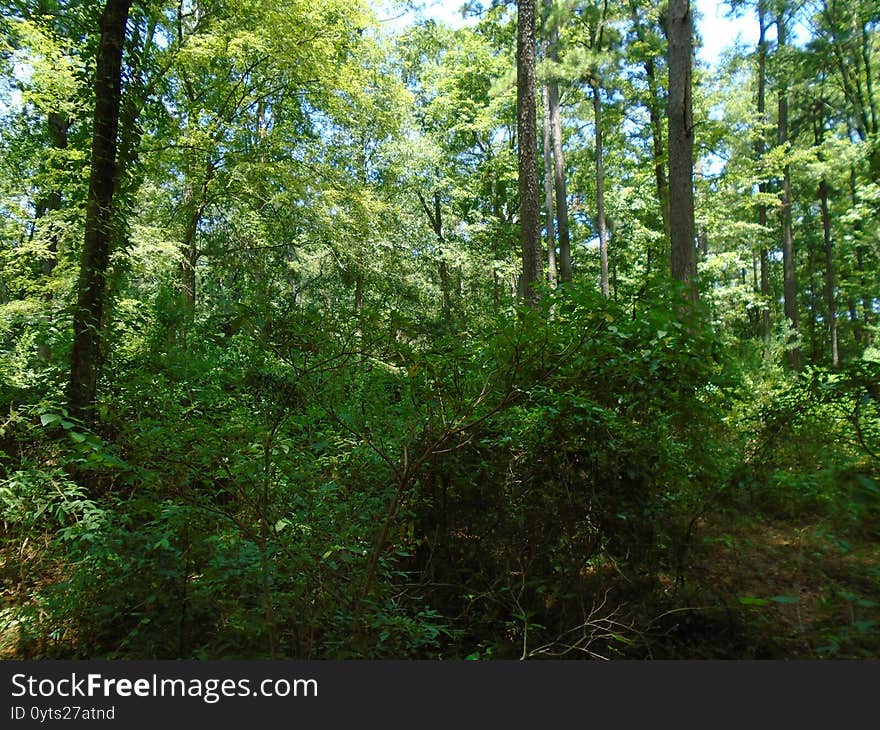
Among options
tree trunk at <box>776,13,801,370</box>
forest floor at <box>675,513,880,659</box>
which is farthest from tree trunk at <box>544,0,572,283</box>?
forest floor at <box>675,513,880,659</box>

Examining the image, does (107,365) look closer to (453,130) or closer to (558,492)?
(558,492)

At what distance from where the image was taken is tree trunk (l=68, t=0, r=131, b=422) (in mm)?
4211

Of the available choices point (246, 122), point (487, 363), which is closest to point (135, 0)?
point (487, 363)

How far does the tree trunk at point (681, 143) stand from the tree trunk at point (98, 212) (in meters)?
6.49

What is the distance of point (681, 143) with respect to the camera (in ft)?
22.9

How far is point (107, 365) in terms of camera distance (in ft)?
15.5

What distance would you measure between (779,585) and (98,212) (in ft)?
20.1

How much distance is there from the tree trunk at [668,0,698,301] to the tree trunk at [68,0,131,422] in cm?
649

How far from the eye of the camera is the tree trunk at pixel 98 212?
13.8 ft

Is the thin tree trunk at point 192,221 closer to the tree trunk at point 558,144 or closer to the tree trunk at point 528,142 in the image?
the tree trunk at point 528,142

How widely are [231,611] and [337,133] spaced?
1474 cm

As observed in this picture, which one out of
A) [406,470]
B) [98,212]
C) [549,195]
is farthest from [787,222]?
[98,212]

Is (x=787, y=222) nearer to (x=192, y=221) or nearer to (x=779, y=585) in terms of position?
(x=779, y=585)

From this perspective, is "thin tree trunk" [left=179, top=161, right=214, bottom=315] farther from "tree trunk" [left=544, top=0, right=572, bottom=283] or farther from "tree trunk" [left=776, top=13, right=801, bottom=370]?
"tree trunk" [left=776, top=13, right=801, bottom=370]
